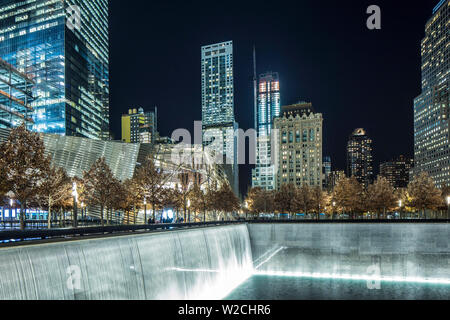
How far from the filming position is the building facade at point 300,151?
176 metres

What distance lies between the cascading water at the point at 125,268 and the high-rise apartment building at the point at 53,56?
424ft

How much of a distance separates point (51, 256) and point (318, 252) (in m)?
33.8

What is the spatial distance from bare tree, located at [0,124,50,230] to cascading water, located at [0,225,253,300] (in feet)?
43.5

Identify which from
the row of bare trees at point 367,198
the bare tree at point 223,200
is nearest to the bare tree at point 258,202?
the row of bare trees at point 367,198

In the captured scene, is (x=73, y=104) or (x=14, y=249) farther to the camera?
(x=73, y=104)

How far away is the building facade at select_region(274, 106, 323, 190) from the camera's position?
176 m

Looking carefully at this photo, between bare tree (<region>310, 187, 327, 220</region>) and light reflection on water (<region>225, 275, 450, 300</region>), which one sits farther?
bare tree (<region>310, 187, 327, 220</region>)

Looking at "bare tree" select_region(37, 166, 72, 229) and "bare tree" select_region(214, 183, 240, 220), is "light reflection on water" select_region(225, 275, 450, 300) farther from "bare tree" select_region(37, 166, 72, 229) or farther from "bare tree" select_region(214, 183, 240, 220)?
"bare tree" select_region(214, 183, 240, 220)

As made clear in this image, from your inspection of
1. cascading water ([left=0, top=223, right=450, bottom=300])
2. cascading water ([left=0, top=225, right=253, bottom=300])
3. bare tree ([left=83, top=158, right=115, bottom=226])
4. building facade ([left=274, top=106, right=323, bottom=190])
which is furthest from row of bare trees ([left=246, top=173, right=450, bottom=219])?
building facade ([left=274, top=106, right=323, bottom=190])

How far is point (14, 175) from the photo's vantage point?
29.8 metres

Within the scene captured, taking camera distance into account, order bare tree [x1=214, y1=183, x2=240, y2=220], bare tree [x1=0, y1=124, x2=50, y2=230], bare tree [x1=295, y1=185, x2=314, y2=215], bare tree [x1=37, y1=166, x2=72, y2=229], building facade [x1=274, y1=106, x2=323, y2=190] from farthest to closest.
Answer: building facade [x1=274, y1=106, x2=323, y2=190] < bare tree [x1=295, y1=185, x2=314, y2=215] < bare tree [x1=214, y1=183, x2=240, y2=220] < bare tree [x1=37, y1=166, x2=72, y2=229] < bare tree [x1=0, y1=124, x2=50, y2=230]

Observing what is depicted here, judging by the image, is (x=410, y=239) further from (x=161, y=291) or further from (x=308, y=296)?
(x=161, y=291)
